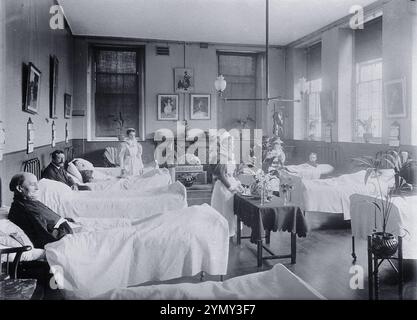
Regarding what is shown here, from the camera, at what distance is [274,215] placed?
180 inches

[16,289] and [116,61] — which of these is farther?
[116,61]

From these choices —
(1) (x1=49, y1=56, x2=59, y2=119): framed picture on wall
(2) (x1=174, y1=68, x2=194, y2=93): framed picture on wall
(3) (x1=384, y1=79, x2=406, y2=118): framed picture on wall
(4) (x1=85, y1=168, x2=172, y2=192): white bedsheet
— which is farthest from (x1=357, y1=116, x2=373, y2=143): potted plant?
(1) (x1=49, y1=56, x2=59, y2=119): framed picture on wall

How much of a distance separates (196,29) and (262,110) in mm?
3194

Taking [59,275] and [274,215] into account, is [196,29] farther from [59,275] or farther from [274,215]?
[59,275]

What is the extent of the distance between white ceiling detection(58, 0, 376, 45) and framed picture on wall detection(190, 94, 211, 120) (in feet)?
5.09

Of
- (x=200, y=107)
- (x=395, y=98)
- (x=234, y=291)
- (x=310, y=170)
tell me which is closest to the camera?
(x=234, y=291)

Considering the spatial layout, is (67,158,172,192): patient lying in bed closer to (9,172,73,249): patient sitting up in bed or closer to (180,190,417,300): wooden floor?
(180,190,417,300): wooden floor

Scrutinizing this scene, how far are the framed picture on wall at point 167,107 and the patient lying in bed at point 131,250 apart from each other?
7.37 metres

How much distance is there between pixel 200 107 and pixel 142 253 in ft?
26.8

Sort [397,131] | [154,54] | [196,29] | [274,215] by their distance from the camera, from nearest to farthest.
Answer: [274,215] < [397,131] < [196,29] < [154,54]

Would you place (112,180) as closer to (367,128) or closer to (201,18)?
(201,18)

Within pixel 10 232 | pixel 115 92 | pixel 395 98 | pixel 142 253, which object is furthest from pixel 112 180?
pixel 395 98

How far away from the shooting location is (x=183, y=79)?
11164 millimetres
